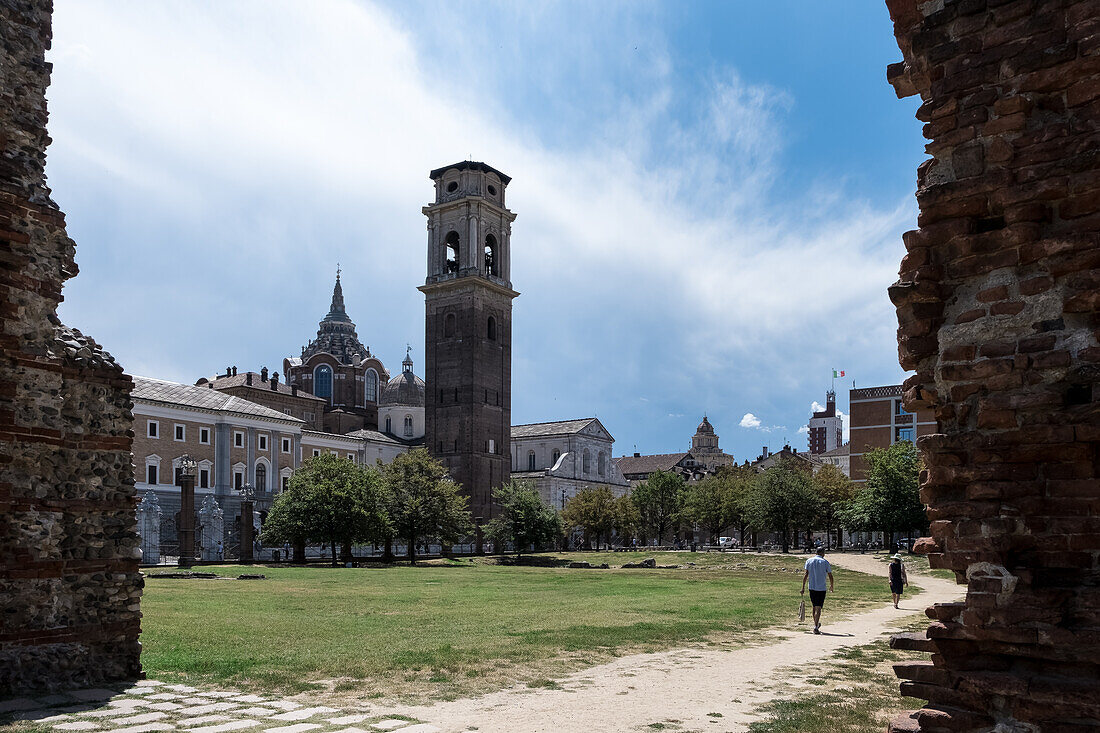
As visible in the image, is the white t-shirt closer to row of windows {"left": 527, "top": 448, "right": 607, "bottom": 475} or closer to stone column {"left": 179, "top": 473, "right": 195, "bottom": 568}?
stone column {"left": 179, "top": 473, "right": 195, "bottom": 568}

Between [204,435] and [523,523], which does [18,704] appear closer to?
[523,523]

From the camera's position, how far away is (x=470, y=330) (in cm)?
7825

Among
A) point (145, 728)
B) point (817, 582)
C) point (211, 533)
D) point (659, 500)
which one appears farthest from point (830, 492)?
point (145, 728)

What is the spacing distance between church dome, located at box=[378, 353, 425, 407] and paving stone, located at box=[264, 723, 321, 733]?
298 ft

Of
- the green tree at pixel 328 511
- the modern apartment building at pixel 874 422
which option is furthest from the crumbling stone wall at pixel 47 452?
the modern apartment building at pixel 874 422

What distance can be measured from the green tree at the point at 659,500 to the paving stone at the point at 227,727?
7934 cm

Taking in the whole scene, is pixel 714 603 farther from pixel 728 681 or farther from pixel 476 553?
pixel 476 553

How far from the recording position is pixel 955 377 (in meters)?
4.76

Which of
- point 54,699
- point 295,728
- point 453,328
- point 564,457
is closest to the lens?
point 295,728

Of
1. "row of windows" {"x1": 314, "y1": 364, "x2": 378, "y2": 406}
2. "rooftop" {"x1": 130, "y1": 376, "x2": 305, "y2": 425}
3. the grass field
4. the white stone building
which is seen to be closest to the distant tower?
the white stone building

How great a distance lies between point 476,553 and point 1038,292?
212ft

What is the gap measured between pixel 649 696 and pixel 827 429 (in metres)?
160

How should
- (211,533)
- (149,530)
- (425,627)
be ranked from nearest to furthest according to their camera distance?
(425,627) < (149,530) < (211,533)

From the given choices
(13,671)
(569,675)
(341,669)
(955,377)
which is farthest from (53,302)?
(955,377)
